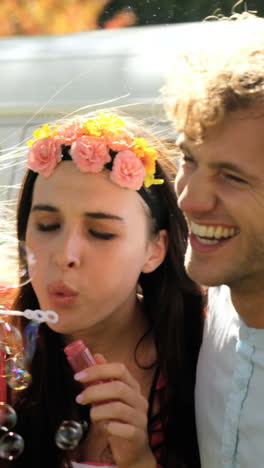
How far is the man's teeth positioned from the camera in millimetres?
1900

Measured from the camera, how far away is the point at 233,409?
6.35 ft

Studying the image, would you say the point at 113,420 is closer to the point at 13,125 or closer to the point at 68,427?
the point at 68,427

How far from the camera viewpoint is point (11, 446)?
198 cm

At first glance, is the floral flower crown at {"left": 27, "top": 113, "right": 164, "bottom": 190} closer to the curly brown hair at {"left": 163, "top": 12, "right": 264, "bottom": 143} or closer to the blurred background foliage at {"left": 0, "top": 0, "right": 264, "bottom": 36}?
the curly brown hair at {"left": 163, "top": 12, "right": 264, "bottom": 143}

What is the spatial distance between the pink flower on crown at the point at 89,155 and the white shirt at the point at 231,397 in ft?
1.56

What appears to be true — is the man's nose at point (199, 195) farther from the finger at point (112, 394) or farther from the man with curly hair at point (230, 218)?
the finger at point (112, 394)

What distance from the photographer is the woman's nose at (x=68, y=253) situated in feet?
6.68

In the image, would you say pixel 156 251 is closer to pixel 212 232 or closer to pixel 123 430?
pixel 212 232

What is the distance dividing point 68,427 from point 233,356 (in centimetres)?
42

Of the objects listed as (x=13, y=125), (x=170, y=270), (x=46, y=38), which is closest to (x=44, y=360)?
(x=170, y=270)

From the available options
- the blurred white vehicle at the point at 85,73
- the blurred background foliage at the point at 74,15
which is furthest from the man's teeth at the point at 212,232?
the blurred background foliage at the point at 74,15

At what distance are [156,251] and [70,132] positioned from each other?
38 centimetres

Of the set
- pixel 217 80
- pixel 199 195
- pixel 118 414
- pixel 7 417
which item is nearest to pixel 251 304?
pixel 199 195

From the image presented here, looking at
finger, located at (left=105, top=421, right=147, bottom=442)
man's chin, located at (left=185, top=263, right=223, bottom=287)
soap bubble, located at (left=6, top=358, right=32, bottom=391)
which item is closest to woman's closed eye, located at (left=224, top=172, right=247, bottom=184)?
man's chin, located at (left=185, top=263, right=223, bottom=287)
